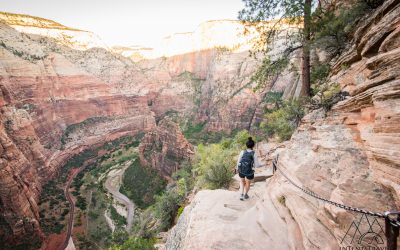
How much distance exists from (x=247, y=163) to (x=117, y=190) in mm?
42446

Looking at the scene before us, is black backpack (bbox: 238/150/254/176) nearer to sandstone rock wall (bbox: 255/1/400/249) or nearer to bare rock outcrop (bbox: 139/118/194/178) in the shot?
sandstone rock wall (bbox: 255/1/400/249)

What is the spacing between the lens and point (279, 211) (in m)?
6.14

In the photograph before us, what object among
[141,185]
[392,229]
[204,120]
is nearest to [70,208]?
[141,185]

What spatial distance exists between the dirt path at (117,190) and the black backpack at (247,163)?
29.9m

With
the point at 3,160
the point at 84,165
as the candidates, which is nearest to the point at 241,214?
the point at 3,160

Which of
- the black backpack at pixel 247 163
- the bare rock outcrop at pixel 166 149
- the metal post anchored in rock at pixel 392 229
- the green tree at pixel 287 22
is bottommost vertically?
the bare rock outcrop at pixel 166 149

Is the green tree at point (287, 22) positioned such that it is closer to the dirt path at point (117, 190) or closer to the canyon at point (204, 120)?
the canyon at point (204, 120)

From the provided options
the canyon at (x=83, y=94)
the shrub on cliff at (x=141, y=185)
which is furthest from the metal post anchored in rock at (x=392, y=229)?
the shrub on cliff at (x=141, y=185)

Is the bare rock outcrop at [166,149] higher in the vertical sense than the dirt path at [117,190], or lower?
Result: higher

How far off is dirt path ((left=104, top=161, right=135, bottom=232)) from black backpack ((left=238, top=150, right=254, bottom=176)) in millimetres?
29946

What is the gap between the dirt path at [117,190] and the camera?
36213 mm

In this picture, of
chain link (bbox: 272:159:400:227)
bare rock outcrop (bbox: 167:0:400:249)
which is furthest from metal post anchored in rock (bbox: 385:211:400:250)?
bare rock outcrop (bbox: 167:0:400:249)

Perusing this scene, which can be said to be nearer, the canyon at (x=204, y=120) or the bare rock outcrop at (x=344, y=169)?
the bare rock outcrop at (x=344, y=169)

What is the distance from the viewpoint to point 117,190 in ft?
146
